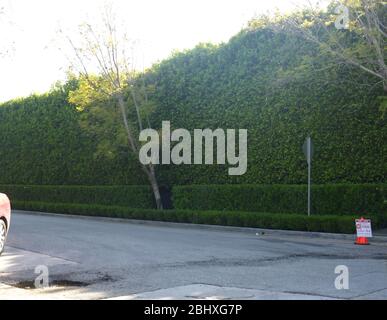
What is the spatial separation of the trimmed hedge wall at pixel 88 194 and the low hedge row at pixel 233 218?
2.80ft

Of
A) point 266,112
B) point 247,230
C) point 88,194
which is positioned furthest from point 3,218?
point 88,194

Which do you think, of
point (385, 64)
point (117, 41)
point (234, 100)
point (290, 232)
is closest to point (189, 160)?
point (234, 100)

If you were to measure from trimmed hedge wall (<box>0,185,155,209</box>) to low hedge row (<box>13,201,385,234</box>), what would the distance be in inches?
33.6

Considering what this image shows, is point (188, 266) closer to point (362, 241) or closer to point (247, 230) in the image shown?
point (362, 241)

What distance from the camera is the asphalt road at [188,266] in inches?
319

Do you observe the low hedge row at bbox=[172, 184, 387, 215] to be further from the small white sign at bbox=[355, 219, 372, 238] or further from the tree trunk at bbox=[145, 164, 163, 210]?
the small white sign at bbox=[355, 219, 372, 238]

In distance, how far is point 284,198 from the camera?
64.1 ft

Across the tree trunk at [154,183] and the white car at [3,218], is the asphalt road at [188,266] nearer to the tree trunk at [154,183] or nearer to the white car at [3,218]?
the white car at [3,218]

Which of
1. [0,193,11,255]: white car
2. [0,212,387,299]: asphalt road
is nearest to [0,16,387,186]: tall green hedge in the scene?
[0,212,387,299]: asphalt road

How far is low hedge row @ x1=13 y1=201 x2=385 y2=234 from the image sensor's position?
54.5ft

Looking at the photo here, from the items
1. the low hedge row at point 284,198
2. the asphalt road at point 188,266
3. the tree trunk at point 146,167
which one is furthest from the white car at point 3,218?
the tree trunk at point 146,167

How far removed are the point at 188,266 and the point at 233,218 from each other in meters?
9.42

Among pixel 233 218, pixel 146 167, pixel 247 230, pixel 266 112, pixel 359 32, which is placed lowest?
pixel 247 230
